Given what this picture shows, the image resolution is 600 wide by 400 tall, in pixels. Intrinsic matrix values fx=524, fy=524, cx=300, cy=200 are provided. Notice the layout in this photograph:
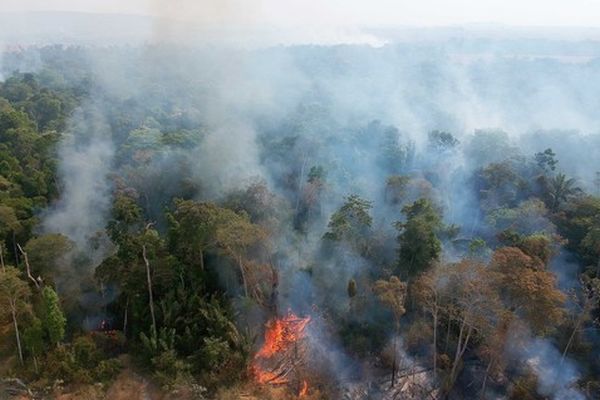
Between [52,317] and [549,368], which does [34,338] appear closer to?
[52,317]

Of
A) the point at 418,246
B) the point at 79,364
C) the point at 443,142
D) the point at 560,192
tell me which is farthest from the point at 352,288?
the point at 443,142

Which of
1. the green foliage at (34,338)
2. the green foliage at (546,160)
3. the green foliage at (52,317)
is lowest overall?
the green foliage at (34,338)

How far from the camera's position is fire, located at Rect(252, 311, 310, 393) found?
16.2 meters

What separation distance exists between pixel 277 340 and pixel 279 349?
0.41m

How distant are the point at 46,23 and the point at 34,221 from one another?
151m

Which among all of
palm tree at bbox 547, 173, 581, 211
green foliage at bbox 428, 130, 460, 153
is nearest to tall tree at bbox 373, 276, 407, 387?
palm tree at bbox 547, 173, 581, 211

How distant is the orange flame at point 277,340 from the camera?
16.2 meters

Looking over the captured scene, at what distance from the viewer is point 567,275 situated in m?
19.5

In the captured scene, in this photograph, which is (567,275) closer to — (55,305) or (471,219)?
(471,219)

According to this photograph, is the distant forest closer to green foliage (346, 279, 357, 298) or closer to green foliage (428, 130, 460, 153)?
green foliage (346, 279, 357, 298)

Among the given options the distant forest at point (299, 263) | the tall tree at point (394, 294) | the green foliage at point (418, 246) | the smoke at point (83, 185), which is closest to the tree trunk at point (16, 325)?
Answer: the distant forest at point (299, 263)

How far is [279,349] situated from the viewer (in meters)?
17.1

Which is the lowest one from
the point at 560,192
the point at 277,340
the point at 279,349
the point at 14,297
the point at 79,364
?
the point at 279,349

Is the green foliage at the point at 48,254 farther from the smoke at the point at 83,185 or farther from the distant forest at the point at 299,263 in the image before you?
the smoke at the point at 83,185
